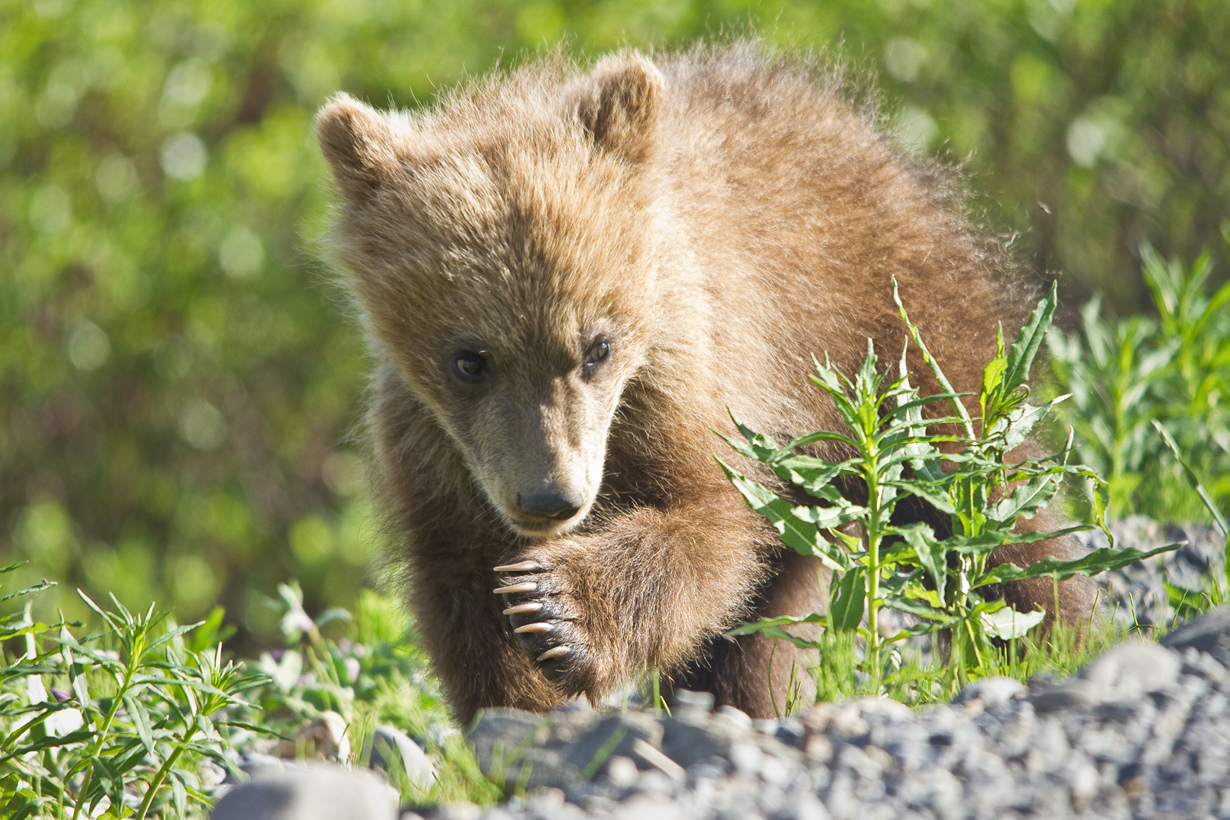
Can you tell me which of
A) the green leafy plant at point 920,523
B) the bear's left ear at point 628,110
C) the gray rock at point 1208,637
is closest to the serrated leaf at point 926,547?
the green leafy plant at point 920,523

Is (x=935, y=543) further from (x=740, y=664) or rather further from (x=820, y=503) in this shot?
(x=740, y=664)

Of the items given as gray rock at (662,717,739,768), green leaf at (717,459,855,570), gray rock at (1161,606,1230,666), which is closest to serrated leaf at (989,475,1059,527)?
green leaf at (717,459,855,570)

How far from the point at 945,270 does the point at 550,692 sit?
1.88m

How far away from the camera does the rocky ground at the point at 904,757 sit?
6.89ft

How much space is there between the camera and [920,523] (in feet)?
9.65

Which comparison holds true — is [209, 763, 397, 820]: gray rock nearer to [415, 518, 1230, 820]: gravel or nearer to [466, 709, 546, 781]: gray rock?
[415, 518, 1230, 820]: gravel

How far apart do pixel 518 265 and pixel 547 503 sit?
0.68 meters

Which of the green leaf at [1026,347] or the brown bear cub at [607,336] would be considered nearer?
the green leaf at [1026,347]

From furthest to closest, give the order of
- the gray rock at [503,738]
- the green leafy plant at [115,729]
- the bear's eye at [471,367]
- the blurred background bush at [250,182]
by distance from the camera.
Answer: the blurred background bush at [250,182]
the bear's eye at [471,367]
the green leafy plant at [115,729]
the gray rock at [503,738]

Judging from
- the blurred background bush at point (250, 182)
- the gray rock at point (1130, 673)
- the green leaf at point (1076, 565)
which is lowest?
the blurred background bush at point (250, 182)

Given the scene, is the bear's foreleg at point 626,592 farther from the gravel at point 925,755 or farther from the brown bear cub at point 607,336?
the gravel at point 925,755

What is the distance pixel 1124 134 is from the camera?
7.39m

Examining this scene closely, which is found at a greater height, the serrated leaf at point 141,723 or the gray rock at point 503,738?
the gray rock at point 503,738

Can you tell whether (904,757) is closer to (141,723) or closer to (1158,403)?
(141,723)
